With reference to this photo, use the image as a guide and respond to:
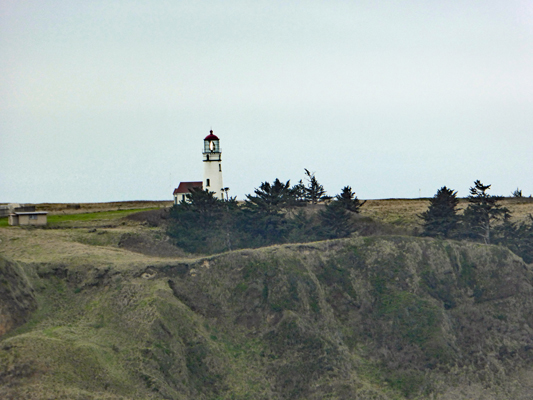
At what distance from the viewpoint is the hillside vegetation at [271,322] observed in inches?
1865

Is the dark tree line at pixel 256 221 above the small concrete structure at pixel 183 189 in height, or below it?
below

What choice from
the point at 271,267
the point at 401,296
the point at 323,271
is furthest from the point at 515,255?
the point at 271,267

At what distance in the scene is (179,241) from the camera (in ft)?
255

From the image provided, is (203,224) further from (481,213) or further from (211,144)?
(481,213)

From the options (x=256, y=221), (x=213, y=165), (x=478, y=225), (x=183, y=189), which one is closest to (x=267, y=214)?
(x=256, y=221)

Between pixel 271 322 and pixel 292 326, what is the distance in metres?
1.95

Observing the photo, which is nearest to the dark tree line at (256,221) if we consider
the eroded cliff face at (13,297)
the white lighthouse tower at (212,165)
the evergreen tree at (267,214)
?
the evergreen tree at (267,214)

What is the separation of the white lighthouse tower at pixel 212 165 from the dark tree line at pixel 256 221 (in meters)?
7.00

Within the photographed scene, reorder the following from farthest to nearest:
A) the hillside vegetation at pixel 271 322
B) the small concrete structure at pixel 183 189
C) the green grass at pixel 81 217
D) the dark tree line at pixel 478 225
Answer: the small concrete structure at pixel 183 189
the green grass at pixel 81 217
the dark tree line at pixel 478 225
the hillside vegetation at pixel 271 322

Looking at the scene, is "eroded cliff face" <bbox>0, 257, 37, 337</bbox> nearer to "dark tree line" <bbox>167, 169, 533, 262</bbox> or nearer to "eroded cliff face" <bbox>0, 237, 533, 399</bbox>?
"eroded cliff face" <bbox>0, 237, 533, 399</bbox>

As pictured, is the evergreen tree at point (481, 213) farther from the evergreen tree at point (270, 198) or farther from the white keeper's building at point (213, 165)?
the white keeper's building at point (213, 165)

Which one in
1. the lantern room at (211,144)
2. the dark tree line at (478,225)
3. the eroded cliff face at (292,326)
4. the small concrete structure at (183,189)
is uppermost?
the lantern room at (211,144)

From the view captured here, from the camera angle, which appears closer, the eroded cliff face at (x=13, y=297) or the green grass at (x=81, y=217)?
the eroded cliff face at (x=13, y=297)

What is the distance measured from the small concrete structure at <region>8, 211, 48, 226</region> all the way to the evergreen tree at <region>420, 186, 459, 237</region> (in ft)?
144
